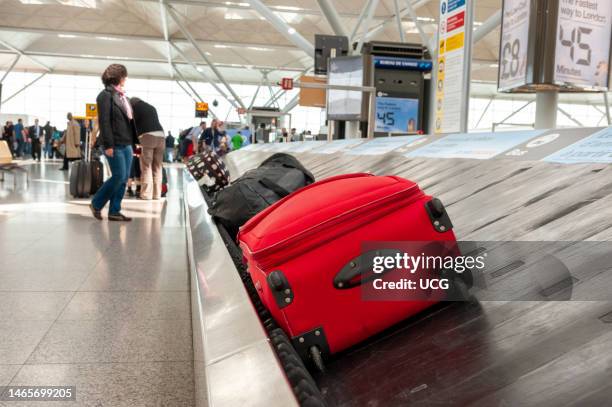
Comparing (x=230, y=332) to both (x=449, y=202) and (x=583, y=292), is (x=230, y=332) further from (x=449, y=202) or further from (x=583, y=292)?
(x=449, y=202)

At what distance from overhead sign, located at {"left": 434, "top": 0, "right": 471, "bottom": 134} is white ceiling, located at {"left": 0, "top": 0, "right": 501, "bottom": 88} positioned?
14.5 m

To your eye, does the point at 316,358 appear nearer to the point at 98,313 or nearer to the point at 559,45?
the point at 98,313

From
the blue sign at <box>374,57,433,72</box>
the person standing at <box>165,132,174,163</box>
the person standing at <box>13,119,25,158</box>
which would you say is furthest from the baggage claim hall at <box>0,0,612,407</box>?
the person standing at <box>165,132,174,163</box>

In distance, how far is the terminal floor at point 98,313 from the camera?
186 centimetres

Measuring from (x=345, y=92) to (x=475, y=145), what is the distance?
16.6 feet

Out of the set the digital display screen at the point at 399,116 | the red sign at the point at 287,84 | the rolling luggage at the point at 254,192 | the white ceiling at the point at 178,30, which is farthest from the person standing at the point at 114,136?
the white ceiling at the point at 178,30

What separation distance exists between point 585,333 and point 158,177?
25.3 ft

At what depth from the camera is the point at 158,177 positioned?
26.8ft

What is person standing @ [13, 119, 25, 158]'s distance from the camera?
2358 centimetres

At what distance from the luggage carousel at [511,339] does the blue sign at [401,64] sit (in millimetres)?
7048

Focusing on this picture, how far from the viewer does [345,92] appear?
7.48 m

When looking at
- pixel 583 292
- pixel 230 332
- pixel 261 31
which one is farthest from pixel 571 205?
pixel 261 31

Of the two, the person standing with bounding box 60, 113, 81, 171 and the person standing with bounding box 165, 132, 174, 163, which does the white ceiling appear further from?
the person standing with bounding box 60, 113, 81, 171

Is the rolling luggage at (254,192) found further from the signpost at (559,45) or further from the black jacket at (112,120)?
the black jacket at (112,120)
